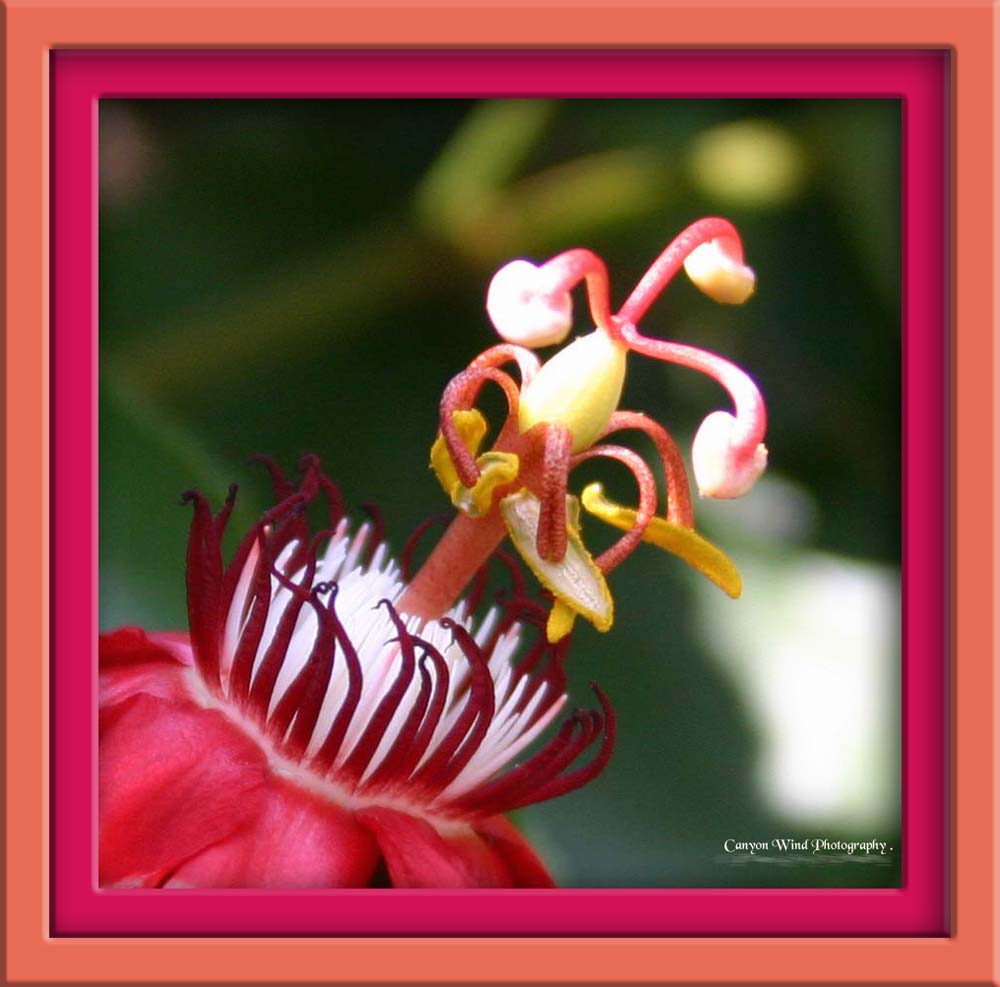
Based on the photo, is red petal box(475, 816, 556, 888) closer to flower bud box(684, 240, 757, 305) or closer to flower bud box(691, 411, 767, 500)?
flower bud box(691, 411, 767, 500)

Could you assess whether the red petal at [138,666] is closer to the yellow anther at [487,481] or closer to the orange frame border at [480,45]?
the orange frame border at [480,45]

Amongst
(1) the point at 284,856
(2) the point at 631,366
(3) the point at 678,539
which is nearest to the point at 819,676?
(3) the point at 678,539

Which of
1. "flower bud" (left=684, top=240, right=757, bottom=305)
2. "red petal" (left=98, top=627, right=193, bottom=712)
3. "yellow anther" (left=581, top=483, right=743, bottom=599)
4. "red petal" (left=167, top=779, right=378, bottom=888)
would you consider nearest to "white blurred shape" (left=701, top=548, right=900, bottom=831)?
"yellow anther" (left=581, top=483, right=743, bottom=599)

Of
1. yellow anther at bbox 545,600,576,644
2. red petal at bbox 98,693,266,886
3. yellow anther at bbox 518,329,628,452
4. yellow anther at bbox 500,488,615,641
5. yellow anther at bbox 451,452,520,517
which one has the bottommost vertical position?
red petal at bbox 98,693,266,886

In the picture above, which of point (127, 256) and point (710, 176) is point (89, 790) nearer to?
point (127, 256)

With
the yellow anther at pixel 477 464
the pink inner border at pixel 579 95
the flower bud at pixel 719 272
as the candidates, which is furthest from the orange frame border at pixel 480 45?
the yellow anther at pixel 477 464

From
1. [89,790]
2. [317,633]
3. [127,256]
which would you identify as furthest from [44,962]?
[127,256]
